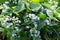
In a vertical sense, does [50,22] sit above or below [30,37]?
above

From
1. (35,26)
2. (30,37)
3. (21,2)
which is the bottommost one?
(30,37)

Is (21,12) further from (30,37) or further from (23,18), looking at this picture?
(30,37)

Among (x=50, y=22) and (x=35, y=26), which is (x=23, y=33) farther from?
(x=50, y=22)

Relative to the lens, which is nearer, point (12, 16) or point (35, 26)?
point (35, 26)

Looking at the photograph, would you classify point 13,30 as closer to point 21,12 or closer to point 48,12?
point 21,12

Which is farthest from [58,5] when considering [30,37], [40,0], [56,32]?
[30,37]

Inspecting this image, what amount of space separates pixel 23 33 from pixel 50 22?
25 centimetres

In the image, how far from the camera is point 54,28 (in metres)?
1.76

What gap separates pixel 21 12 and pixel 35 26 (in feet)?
0.70

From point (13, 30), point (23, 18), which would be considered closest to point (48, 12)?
point (23, 18)

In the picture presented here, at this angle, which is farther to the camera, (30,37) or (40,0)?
(40,0)

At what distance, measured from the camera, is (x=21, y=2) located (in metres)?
1.91

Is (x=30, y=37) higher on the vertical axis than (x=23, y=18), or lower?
lower

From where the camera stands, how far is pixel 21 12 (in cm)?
184
